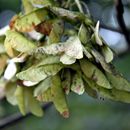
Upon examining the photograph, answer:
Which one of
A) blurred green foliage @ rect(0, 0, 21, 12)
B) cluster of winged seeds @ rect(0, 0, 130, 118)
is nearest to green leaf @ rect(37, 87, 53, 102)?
cluster of winged seeds @ rect(0, 0, 130, 118)

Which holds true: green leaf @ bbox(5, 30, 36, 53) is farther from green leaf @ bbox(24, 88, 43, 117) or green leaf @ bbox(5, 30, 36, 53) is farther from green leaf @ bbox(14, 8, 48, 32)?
green leaf @ bbox(24, 88, 43, 117)

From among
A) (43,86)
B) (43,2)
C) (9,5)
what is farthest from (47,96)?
(9,5)

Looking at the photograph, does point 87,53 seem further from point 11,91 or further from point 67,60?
point 11,91

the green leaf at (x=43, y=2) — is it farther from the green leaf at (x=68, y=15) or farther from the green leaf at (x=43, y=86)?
the green leaf at (x=43, y=86)

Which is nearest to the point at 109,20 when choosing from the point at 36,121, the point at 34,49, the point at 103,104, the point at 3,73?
the point at 103,104

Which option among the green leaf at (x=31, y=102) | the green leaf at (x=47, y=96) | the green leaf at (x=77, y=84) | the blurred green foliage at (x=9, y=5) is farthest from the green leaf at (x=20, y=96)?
the blurred green foliage at (x=9, y=5)

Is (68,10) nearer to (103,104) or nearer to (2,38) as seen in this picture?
(2,38)

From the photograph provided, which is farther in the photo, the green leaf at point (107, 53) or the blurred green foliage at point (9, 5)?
the blurred green foliage at point (9, 5)
